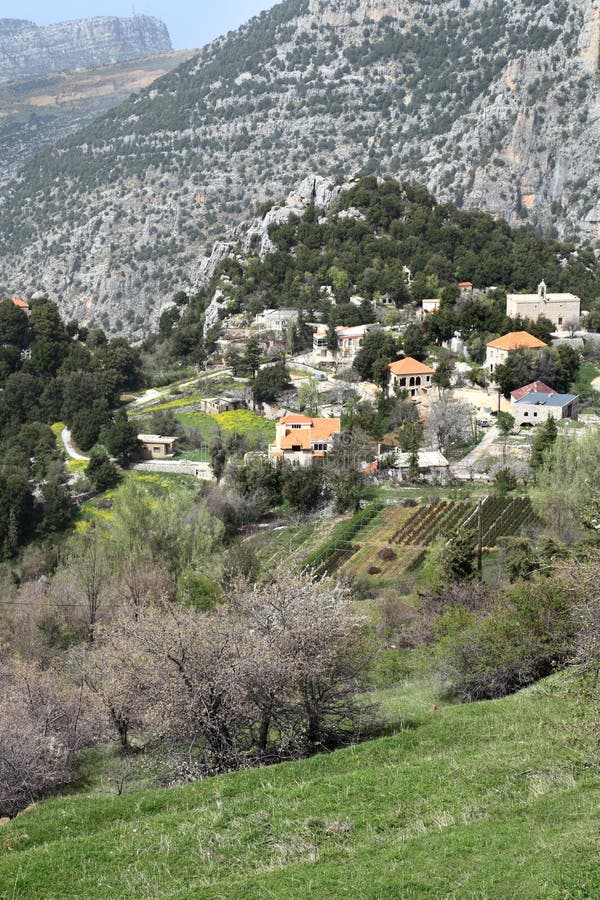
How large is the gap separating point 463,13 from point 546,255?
233ft

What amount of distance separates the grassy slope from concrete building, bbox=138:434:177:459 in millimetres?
35235

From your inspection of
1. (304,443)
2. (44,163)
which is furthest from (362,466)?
(44,163)

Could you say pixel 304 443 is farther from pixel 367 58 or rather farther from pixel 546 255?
pixel 367 58

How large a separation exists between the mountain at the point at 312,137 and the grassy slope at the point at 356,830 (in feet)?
310

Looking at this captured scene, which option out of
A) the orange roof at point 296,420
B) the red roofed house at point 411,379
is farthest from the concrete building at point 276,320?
the orange roof at point 296,420

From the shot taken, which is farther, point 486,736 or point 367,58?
point 367,58

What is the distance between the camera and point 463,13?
405ft

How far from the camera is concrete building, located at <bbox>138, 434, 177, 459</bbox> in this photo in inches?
1863

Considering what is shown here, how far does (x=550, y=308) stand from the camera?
5538 cm

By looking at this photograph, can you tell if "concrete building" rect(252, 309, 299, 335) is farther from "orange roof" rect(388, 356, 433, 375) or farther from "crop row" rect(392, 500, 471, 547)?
"crop row" rect(392, 500, 471, 547)

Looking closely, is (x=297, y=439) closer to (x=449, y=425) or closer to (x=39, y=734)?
(x=449, y=425)

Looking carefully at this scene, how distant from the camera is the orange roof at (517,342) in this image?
161ft

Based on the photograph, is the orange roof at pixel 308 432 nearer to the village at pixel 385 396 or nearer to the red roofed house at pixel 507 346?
the village at pixel 385 396

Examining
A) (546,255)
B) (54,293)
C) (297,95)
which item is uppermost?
(297,95)
